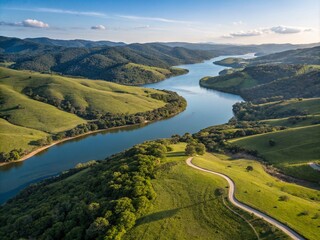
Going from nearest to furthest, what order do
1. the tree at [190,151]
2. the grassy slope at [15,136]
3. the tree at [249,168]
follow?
the tree at [249,168] → the tree at [190,151] → the grassy slope at [15,136]

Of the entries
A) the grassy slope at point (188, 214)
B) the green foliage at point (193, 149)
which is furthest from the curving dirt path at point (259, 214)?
the green foliage at point (193, 149)

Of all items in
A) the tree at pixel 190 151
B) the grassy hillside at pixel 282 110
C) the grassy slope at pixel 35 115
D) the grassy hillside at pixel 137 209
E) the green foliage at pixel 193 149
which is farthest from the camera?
the grassy slope at pixel 35 115

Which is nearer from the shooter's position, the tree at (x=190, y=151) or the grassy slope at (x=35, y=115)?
the tree at (x=190, y=151)

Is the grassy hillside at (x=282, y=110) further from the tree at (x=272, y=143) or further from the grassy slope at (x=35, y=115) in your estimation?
the grassy slope at (x=35, y=115)

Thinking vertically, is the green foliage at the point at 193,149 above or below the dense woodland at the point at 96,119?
above

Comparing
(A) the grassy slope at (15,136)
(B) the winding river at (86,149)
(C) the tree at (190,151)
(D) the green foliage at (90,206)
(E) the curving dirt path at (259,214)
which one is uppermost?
(E) the curving dirt path at (259,214)

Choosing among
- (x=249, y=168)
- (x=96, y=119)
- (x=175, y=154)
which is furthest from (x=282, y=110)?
(x=175, y=154)

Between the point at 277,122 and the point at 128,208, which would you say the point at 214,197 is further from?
the point at 277,122

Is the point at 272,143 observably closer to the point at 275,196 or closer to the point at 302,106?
the point at 275,196
